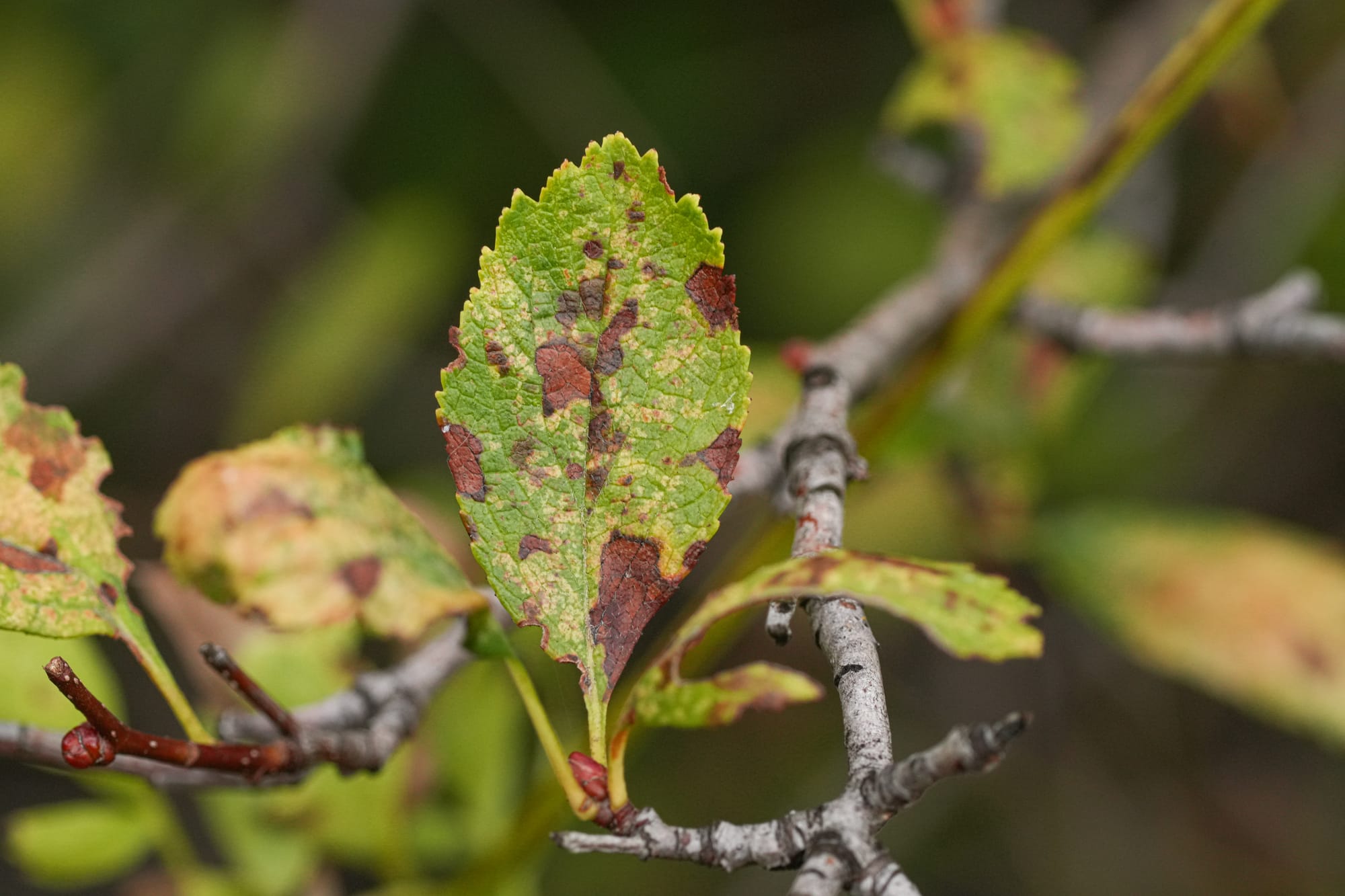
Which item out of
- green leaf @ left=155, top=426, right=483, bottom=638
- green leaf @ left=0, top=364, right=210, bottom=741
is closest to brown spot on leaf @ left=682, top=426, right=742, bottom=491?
green leaf @ left=155, top=426, right=483, bottom=638

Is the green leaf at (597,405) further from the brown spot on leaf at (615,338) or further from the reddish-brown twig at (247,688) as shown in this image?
the reddish-brown twig at (247,688)

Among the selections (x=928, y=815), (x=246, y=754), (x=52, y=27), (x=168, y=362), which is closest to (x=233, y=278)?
(x=168, y=362)

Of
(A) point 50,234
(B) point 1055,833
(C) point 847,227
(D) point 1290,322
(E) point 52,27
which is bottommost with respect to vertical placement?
(B) point 1055,833

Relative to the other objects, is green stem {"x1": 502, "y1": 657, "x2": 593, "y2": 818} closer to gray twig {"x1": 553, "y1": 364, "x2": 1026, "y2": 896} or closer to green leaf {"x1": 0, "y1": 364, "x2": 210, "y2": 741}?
gray twig {"x1": 553, "y1": 364, "x2": 1026, "y2": 896}

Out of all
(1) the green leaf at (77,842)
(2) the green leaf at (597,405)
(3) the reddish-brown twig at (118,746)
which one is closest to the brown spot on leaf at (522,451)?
(2) the green leaf at (597,405)

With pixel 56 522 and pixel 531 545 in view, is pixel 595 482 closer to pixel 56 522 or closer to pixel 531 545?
pixel 531 545

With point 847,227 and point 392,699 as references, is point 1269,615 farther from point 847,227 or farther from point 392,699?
point 847,227
